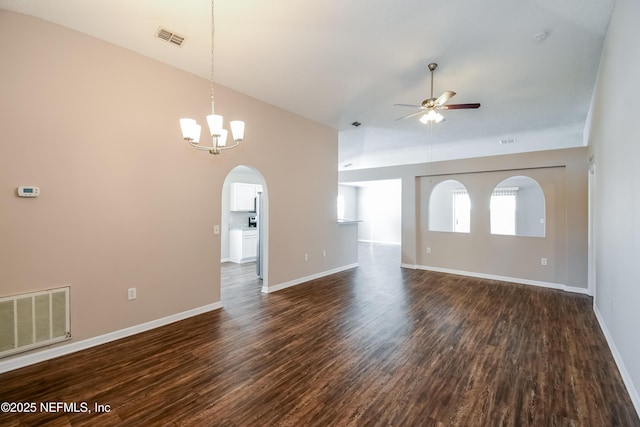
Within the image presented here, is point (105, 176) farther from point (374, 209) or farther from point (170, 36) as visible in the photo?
point (374, 209)

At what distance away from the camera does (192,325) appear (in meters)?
3.47

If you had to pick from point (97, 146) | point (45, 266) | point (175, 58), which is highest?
point (175, 58)

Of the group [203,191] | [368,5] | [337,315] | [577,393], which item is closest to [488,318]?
[577,393]

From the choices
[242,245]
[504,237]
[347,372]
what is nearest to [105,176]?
[347,372]

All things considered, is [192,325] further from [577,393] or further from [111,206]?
[577,393]

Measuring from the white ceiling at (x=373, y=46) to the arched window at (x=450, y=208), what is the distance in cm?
425

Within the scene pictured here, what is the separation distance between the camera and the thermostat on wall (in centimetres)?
252

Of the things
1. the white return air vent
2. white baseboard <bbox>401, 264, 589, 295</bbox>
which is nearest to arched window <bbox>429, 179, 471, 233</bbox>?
white baseboard <bbox>401, 264, 589, 295</bbox>

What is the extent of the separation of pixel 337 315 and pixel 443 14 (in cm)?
361

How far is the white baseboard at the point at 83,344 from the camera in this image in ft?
8.20

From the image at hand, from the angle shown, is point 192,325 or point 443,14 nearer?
point 443,14

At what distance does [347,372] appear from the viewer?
248 cm

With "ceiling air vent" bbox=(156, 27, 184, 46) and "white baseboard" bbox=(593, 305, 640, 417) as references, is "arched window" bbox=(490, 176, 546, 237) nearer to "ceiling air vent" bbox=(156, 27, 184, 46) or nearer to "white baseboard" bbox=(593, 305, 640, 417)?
"white baseboard" bbox=(593, 305, 640, 417)

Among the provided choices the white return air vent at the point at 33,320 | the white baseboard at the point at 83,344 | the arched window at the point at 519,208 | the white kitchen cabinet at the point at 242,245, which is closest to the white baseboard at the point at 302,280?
the white baseboard at the point at 83,344
